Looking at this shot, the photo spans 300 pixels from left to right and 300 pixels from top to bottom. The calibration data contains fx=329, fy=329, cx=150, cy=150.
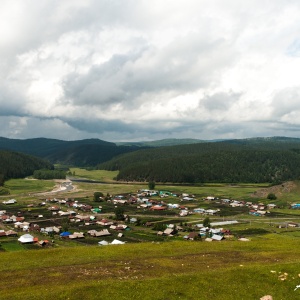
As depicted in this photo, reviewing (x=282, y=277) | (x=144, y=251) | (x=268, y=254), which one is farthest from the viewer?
(x=144, y=251)

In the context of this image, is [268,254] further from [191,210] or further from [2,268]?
[191,210]

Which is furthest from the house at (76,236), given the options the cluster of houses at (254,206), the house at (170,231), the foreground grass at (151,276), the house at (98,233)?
the cluster of houses at (254,206)

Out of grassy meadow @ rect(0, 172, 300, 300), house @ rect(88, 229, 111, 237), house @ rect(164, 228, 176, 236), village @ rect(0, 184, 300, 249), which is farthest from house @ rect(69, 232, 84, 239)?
grassy meadow @ rect(0, 172, 300, 300)

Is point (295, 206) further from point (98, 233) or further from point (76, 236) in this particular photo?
point (76, 236)

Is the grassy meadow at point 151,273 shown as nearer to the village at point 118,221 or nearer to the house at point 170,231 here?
the village at point 118,221

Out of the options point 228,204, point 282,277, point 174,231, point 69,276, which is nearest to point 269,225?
point 174,231
